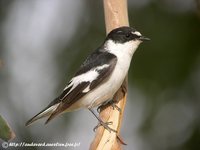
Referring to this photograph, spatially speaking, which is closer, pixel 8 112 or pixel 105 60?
pixel 105 60

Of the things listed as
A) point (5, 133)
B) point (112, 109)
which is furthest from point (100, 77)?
point (5, 133)

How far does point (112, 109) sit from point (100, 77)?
34 cm

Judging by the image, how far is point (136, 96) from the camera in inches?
173

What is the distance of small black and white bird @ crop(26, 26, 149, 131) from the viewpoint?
3594mm

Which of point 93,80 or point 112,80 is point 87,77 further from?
point 112,80

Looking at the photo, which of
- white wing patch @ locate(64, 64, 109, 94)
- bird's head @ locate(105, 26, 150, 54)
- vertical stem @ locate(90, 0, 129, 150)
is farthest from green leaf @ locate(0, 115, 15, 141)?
bird's head @ locate(105, 26, 150, 54)

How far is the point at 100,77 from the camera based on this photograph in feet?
12.0

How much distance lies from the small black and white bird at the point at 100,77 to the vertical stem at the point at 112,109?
7cm

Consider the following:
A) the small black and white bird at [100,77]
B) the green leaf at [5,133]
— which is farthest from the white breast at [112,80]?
the green leaf at [5,133]

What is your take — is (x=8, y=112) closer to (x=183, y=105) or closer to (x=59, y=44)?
(x=59, y=44)

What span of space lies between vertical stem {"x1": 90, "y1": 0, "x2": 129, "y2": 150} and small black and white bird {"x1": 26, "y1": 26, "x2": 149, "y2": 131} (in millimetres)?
71

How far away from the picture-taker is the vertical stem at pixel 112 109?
3.02 m

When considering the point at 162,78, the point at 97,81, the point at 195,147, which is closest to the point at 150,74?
the point at 162,78

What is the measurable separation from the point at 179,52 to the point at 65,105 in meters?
1.35
